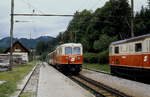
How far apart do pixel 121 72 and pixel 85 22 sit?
61334mm

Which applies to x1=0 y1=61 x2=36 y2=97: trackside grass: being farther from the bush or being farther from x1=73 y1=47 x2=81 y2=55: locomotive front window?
the bush

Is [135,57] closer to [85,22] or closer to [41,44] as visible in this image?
[85,22]

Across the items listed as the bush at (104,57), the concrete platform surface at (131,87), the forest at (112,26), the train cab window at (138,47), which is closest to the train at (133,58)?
the train cab window at (138,47)

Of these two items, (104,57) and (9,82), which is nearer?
(9,82)

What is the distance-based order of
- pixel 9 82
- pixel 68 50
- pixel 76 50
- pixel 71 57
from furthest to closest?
pixel 68 50
pixel 76 50
pixel 71 57
pixel 9 82

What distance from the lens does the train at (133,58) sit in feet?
66.0

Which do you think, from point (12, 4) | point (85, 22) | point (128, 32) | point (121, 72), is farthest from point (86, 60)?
point (121, 72)

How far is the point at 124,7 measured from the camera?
62.2 meters

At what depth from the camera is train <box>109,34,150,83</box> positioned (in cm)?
2011

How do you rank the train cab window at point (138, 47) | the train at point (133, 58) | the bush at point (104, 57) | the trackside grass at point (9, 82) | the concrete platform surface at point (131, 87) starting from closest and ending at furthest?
the trackside grass at point (9, 82) < the concrete platform surface at point (131, 87) < the train at point (133, 58) < the train cab window at point (138, 47) < the bush at point (104, 57)

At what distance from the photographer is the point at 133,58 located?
2245 cm

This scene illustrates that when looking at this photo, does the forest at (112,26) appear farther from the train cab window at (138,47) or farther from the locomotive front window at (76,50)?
the train cab window at (138,47)

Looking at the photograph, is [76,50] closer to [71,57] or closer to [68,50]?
[68,50]

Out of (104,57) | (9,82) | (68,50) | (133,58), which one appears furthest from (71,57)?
(104,57)
